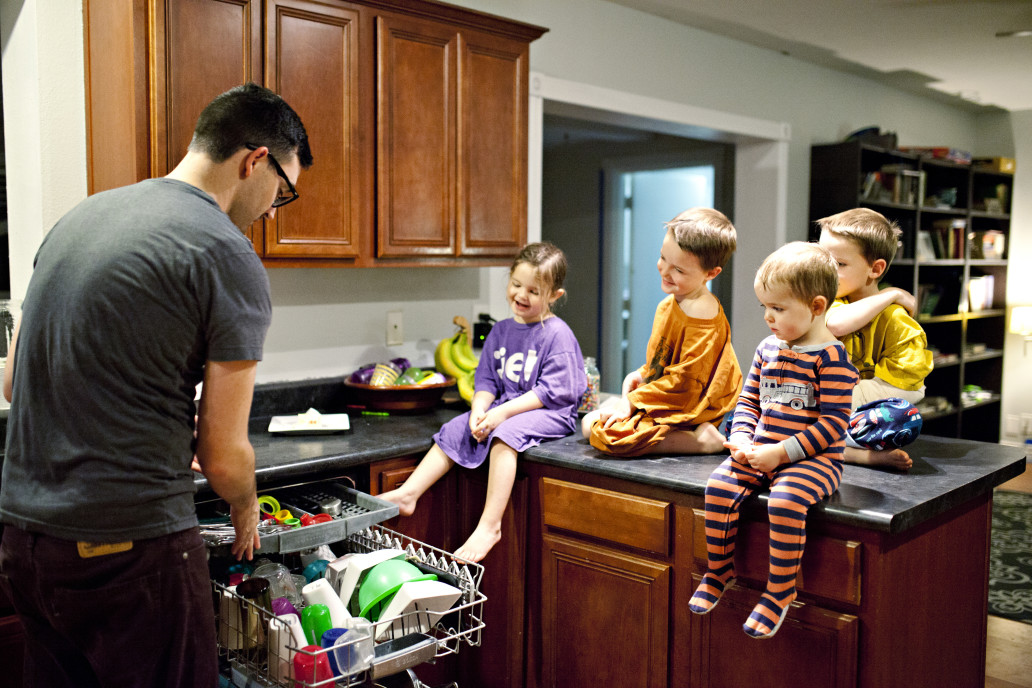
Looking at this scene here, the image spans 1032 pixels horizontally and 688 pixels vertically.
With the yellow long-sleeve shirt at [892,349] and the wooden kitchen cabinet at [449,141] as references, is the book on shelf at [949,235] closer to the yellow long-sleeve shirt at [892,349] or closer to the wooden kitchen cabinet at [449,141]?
→ the wooden kitchen cabinet at [449,141]

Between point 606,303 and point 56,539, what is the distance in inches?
215

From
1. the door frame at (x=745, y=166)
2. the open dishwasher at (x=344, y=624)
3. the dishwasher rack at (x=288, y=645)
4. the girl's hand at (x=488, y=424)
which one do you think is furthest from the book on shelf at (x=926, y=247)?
the dishwasher rack at (x=288, y=645)

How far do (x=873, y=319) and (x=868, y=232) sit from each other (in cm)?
21

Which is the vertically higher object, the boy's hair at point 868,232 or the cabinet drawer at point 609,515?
the boy's hair at point 868,232

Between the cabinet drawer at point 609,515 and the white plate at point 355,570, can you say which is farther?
the cabinet drawer at point 609,515

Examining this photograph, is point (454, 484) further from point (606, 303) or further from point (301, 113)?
point (606, 303)

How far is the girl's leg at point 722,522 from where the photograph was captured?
1801 mm

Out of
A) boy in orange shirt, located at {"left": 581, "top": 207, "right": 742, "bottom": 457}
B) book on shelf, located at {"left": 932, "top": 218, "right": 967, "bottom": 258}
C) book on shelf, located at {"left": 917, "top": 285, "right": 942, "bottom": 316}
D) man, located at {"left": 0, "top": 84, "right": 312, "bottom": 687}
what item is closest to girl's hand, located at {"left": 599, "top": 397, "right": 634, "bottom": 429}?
boy in orange shirt, located at {"left": 581, "top": 207, "right": 742, "bottom": 457}

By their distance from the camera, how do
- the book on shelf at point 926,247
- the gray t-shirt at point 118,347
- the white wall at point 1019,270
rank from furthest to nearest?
the white wall at point 1019,270
the book on shelf at point 926,247
the gray t-shirt at point 118,347

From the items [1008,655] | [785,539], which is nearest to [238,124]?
[785,539]

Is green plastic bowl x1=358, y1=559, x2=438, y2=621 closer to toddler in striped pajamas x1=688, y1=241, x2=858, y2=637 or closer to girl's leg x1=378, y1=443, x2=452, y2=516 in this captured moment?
girl's leg x1=378, y1=443, x2=452, y2=516

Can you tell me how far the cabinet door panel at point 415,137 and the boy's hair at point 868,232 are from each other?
3.97 feet

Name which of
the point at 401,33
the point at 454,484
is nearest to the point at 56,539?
the point at 454,484

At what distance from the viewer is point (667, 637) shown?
2041 mm
